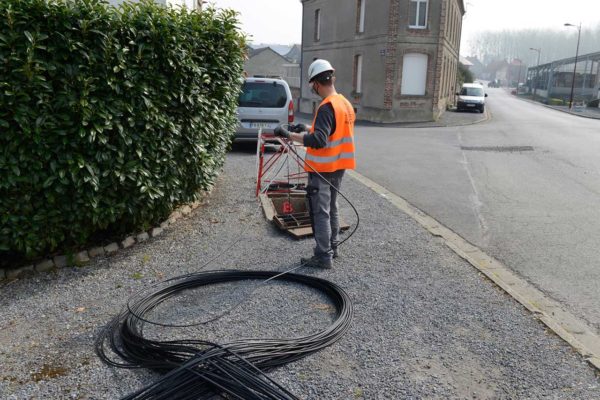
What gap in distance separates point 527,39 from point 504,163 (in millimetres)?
201480

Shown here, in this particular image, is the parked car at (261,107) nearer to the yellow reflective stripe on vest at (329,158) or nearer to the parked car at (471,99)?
the yellow reflective stripe on vest at (329,158)

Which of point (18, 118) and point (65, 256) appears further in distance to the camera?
point (65, 256)

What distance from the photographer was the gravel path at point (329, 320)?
11.1 feet

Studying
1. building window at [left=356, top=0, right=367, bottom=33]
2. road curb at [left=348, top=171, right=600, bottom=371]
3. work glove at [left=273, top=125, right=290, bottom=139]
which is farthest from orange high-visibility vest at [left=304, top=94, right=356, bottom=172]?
building window at [left=356, top=0, right=367, bottom=33]

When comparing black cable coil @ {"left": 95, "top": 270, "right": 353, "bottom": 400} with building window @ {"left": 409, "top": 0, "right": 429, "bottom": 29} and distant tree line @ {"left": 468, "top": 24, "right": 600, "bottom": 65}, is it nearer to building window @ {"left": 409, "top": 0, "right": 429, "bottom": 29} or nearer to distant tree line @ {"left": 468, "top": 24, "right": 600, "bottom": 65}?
building window @ {"left": 409, "top": 0, "right": 429, "bottom": 29}

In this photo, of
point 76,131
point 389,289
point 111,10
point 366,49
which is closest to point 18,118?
point 76,131

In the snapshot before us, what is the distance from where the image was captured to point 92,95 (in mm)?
4848

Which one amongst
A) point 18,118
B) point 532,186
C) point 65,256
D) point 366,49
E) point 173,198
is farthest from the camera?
point 366,49

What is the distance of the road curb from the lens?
158 inches

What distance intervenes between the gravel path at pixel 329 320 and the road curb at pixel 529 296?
0.11 metres

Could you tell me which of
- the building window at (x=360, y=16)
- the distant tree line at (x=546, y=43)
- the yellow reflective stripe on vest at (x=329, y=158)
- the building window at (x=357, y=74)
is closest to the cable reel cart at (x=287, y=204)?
the yellow reflective stripe on vest at (x=329, y=158)

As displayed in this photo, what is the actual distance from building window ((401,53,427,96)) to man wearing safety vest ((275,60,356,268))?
24.1 metres

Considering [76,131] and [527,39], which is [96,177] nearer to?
[76,131]

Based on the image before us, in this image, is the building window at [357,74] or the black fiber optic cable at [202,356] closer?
the black fiber optic cable at [202,356]
